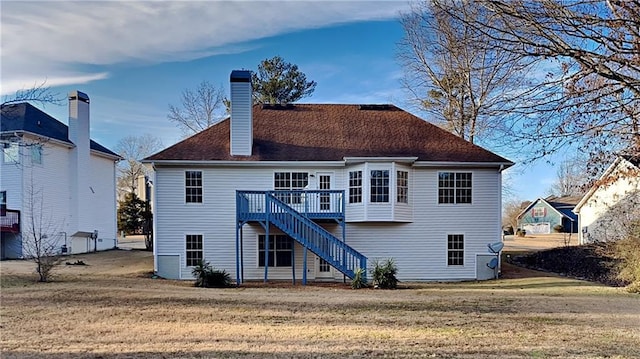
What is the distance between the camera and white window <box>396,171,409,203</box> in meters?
18.4

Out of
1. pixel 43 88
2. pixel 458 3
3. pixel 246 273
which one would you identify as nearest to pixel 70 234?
pixel 246 273

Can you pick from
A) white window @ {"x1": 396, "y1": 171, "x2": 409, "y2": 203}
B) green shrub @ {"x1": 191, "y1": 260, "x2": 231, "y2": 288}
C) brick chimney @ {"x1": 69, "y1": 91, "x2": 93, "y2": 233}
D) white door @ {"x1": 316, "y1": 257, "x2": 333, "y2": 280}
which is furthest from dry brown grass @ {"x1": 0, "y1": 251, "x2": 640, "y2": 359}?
brick chimney @ {"x1": 69, "y1": 91, "x2": 93, "y2": 233}

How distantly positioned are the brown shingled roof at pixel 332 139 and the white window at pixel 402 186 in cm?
96

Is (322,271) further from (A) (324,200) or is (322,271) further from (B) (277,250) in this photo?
(A) (324,200)

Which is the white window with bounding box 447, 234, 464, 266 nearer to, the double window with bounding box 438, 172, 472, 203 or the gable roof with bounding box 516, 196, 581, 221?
the double window with bounding box 438, 172, 472, 203

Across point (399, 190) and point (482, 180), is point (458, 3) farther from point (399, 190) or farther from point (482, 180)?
point (482, 180)

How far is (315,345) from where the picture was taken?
7.17 meters

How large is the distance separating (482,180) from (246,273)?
1004cm

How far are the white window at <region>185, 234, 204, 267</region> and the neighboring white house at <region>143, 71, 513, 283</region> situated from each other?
0.13 ft

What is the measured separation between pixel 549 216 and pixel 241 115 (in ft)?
180

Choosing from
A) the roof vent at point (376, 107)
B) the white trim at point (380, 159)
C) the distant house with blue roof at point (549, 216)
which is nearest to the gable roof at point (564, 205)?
the distant house with blue roof at point (549, 216)

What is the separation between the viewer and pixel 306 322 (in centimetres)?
909

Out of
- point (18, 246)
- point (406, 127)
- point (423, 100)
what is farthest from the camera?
point (423, 100)

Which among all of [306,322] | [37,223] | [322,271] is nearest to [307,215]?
[322,271]
